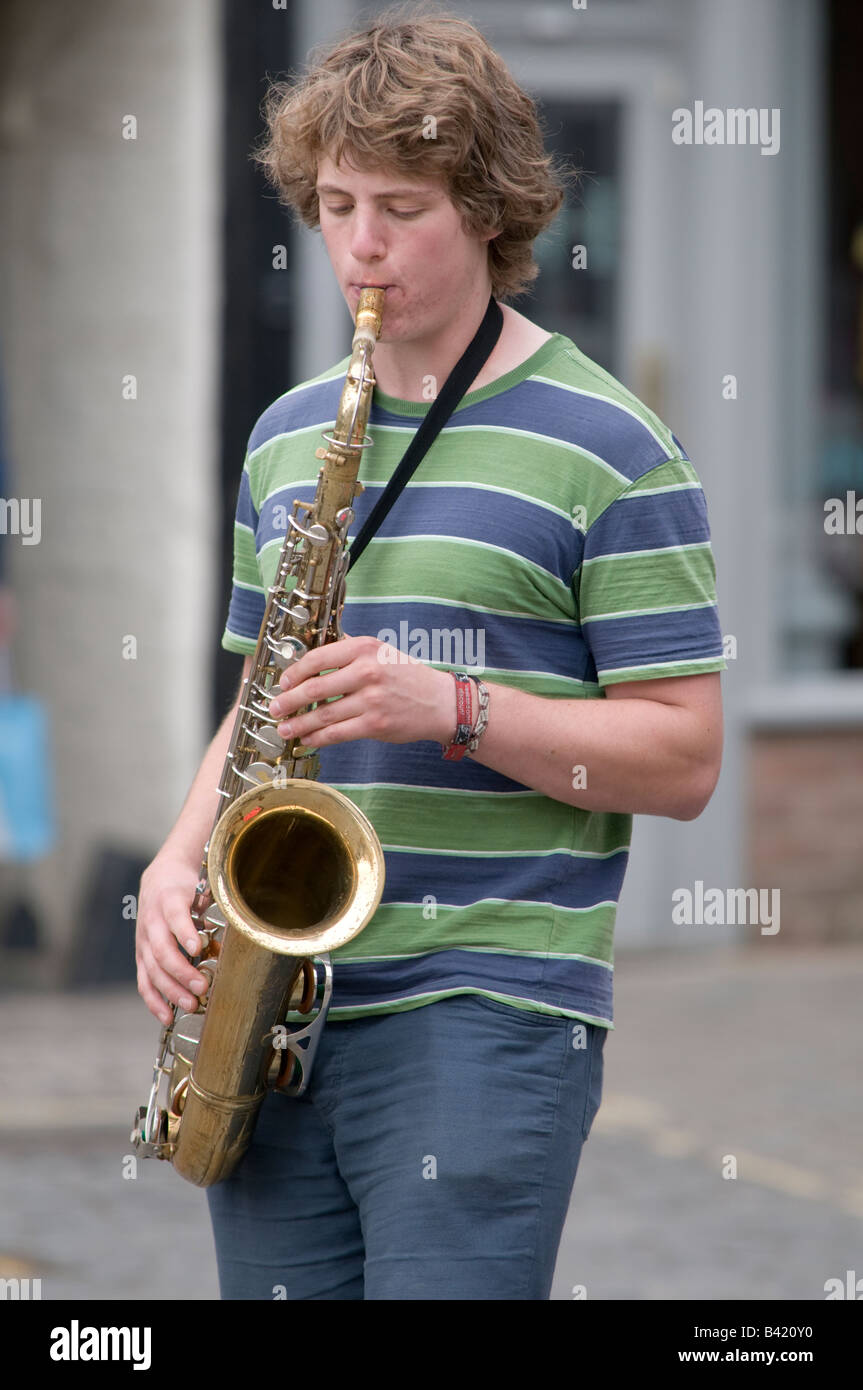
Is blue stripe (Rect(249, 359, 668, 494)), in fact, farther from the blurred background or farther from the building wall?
the building wall

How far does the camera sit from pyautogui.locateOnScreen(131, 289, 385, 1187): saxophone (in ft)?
7.49

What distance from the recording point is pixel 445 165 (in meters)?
2.26

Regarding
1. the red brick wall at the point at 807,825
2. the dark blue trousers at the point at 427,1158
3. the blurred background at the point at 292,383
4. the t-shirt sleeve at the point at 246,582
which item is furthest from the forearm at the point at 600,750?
the red brick wall at the point at 807,825

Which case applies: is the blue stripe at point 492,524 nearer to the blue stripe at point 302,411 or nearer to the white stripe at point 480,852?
the blue stripe at point 302,411

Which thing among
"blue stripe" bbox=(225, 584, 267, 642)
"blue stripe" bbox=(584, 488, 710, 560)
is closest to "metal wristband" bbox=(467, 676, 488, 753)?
"blue stripe" bbox=(584, 488, 710, 560)

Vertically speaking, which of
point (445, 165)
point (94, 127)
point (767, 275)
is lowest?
point (445, 165)

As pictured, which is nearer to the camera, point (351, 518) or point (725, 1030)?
point (351, 518)

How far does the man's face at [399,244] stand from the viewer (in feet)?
7.41

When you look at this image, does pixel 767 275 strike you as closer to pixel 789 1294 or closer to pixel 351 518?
pixel 789 1294

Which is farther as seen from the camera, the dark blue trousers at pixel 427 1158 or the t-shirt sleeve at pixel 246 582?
the t-shirt sleeve at pixel 246 582

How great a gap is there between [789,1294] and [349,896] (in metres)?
2.57

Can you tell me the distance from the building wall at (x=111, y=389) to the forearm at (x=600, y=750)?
16.4ft

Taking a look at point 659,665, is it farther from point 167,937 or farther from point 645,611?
point 167,937
